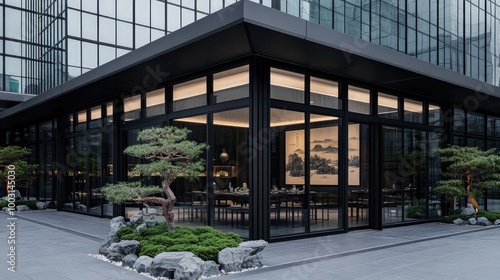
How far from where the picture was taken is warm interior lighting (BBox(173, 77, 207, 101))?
12.0 m

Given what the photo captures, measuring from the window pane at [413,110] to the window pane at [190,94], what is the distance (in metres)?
7.06

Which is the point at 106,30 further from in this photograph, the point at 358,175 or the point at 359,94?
the point at 358,175

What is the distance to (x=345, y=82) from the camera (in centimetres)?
1278

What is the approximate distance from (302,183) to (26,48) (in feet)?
107

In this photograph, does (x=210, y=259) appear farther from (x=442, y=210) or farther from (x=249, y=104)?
(x=442, y=210)

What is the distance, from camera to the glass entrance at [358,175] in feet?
43.6

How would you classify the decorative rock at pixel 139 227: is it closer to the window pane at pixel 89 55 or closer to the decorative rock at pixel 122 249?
the decorative rock at pixel 122 249

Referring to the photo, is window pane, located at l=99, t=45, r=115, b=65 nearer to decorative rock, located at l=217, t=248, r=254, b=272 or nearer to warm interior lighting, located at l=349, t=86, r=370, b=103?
warm interior lighting, located at l=349, t=86, r=370, b=103

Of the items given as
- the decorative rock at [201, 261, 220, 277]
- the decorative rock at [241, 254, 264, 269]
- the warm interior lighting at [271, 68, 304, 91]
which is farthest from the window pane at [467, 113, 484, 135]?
the decorative rock at [201, 261, 220, 277]

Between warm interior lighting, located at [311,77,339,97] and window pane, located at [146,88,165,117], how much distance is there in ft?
15.2

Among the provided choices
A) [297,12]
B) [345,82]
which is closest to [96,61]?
[297,12]

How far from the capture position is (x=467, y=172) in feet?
52.1

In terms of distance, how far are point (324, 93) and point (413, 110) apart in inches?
185

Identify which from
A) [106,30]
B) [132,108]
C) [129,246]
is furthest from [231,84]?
[106,30]
